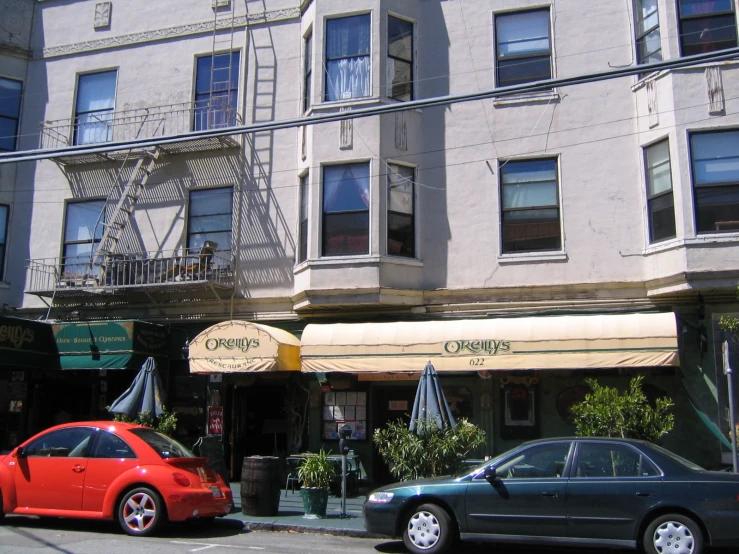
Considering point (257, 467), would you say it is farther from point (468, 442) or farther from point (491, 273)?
point (491, 273)

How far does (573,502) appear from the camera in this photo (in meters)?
8.45

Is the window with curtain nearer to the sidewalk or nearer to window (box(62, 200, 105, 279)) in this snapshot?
window (box(62, 200, 105, 279))

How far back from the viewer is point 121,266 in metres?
17.0

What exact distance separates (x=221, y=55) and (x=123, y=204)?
4398mm

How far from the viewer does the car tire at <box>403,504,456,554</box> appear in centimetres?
881

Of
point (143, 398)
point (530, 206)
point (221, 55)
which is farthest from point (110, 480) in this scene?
point (221, 55)

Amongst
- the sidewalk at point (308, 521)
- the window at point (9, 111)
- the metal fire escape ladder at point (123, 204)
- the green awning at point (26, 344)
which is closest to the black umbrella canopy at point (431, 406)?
the sidewalk at point (308, 521)

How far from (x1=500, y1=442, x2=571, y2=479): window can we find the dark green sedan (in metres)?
0.01

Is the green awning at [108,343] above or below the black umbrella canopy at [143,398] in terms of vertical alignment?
above

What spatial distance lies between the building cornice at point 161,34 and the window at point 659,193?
890cm

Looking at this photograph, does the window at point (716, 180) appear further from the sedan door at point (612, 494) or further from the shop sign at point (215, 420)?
the shop sign at point (215, 420)

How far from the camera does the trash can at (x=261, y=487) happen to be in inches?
462

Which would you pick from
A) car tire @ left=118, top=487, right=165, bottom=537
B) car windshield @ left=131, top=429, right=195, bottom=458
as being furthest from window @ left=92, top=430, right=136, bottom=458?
car tire @ left=118, top=487, right=165, bottom=537

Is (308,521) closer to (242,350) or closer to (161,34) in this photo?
(242,350)
